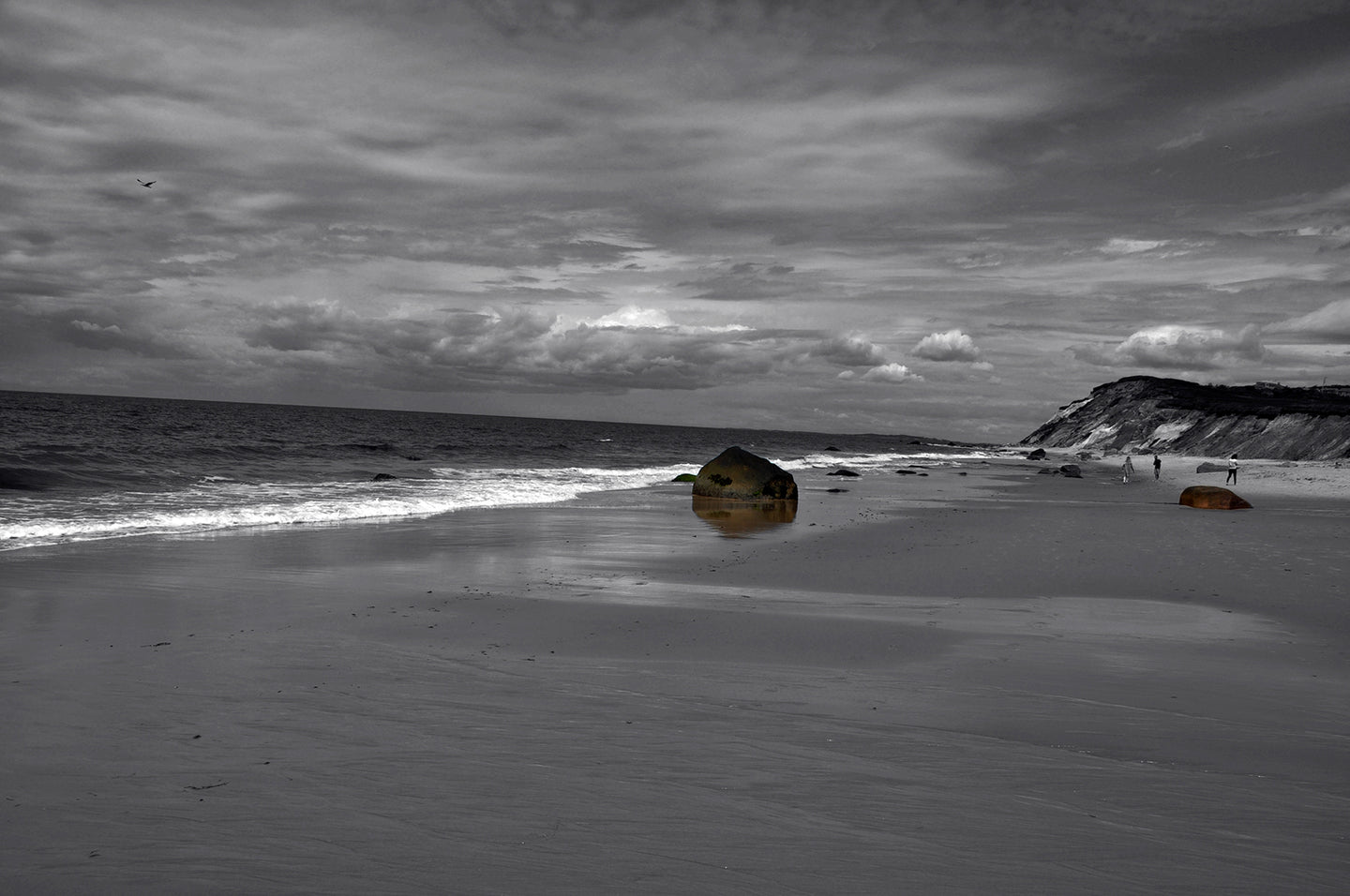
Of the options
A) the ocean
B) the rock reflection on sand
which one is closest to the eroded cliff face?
the ocean

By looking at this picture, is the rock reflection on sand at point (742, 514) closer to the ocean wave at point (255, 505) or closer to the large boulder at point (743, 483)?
the large boulder at point (743, 483)

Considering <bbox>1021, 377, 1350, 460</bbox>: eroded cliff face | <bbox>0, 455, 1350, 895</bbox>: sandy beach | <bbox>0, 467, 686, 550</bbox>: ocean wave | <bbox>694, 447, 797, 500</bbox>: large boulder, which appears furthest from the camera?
<bbox>1021, 377, 1350, 460</bbox>: eroded cliff face

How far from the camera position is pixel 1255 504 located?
2695cm

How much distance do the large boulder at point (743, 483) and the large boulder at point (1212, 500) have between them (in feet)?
→ 37.8

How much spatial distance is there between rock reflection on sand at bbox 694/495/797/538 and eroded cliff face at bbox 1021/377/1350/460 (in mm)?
49057

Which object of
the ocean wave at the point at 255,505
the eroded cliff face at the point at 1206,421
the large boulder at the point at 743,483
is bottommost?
the ocean wave at the point at 255,505


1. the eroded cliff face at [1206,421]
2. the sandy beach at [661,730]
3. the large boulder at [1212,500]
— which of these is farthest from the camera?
the eroded cliff face at [1206,421]

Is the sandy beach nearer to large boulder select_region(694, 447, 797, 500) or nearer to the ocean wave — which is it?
the ocean wave

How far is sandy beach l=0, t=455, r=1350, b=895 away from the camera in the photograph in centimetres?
396

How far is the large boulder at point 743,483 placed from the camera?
87.0 feet

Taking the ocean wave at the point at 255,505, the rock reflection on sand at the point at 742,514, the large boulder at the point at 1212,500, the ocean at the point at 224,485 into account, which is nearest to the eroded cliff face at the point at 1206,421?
the large boulder at the point at 1212,500

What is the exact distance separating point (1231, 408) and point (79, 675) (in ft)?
304

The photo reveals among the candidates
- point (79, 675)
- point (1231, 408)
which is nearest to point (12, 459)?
point (79, 675)

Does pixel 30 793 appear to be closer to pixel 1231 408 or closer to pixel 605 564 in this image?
pixel 605 564
